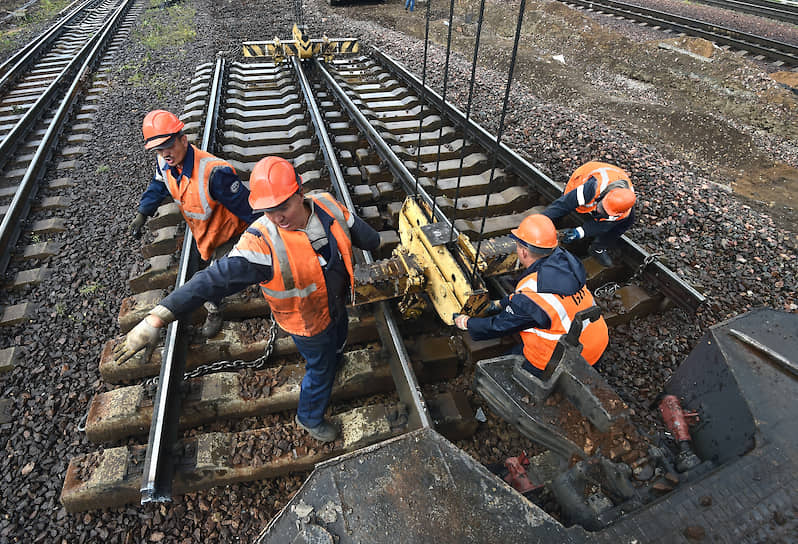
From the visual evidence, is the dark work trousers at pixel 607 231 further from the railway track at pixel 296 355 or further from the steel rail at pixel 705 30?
the steel rail at pixel 705 30

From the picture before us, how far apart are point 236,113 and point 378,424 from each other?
5776 millimetres

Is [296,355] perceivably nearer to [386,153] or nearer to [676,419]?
[676,419]

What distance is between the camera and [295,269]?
8.29 feet

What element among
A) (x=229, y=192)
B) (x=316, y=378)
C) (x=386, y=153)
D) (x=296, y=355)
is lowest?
(x=296, y=355)

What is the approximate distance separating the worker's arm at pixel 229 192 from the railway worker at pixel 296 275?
46.7 inches

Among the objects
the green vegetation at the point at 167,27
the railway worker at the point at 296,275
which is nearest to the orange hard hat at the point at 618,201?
the railway worker at the point at 296,275

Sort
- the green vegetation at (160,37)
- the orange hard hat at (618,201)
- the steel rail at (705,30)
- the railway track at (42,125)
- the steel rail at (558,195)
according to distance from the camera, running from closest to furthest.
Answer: the steel rail at (558,195) → the orange hard hat at (618,201) → the railway track at (42,125) → the green vegetation at (160,37) → the steel rail at (705,30)

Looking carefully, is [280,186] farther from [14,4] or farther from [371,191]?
[14,4]

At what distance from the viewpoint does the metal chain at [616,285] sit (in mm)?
3962

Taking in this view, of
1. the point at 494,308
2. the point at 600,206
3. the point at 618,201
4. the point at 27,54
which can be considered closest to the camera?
the point at 494,308

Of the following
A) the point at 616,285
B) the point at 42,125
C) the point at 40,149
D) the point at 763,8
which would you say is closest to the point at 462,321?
the point at 616,285

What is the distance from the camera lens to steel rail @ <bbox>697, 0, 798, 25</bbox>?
1450 cm

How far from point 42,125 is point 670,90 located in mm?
12952

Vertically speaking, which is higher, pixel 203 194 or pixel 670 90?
pixel 203 194
